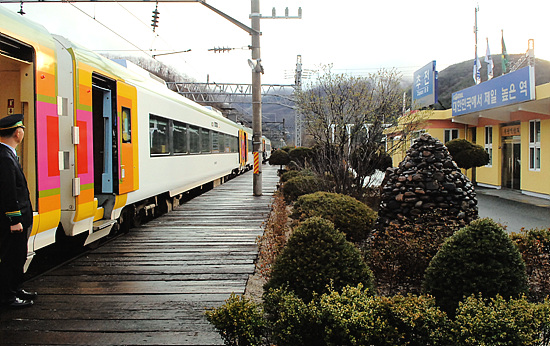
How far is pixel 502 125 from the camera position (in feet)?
71.1

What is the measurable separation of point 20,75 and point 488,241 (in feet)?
15.7

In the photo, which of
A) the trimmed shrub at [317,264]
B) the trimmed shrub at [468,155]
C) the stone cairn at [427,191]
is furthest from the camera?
the trimmed shrub at [468,155]

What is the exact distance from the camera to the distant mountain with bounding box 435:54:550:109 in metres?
96.1

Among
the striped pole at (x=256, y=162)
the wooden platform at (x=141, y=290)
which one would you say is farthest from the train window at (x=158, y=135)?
the striped pole at (x=256, y=162)

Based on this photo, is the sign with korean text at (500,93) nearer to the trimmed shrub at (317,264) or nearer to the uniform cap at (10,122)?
the trimmed shrub at (317,264)

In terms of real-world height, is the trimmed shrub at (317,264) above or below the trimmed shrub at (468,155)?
below

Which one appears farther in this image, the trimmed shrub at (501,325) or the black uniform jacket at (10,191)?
the black uniform jacket at (10,191)


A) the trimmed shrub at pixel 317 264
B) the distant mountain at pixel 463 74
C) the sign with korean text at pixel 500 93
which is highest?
the distant mountain at pixel 463 74

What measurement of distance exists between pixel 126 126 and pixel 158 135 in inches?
81.1

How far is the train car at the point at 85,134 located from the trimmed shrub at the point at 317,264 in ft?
8.90

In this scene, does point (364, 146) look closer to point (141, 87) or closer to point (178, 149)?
point (178, 149)

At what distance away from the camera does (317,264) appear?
3.68 meters

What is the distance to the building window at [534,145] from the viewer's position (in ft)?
58.9

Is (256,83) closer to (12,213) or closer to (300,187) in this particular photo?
(300,187)
